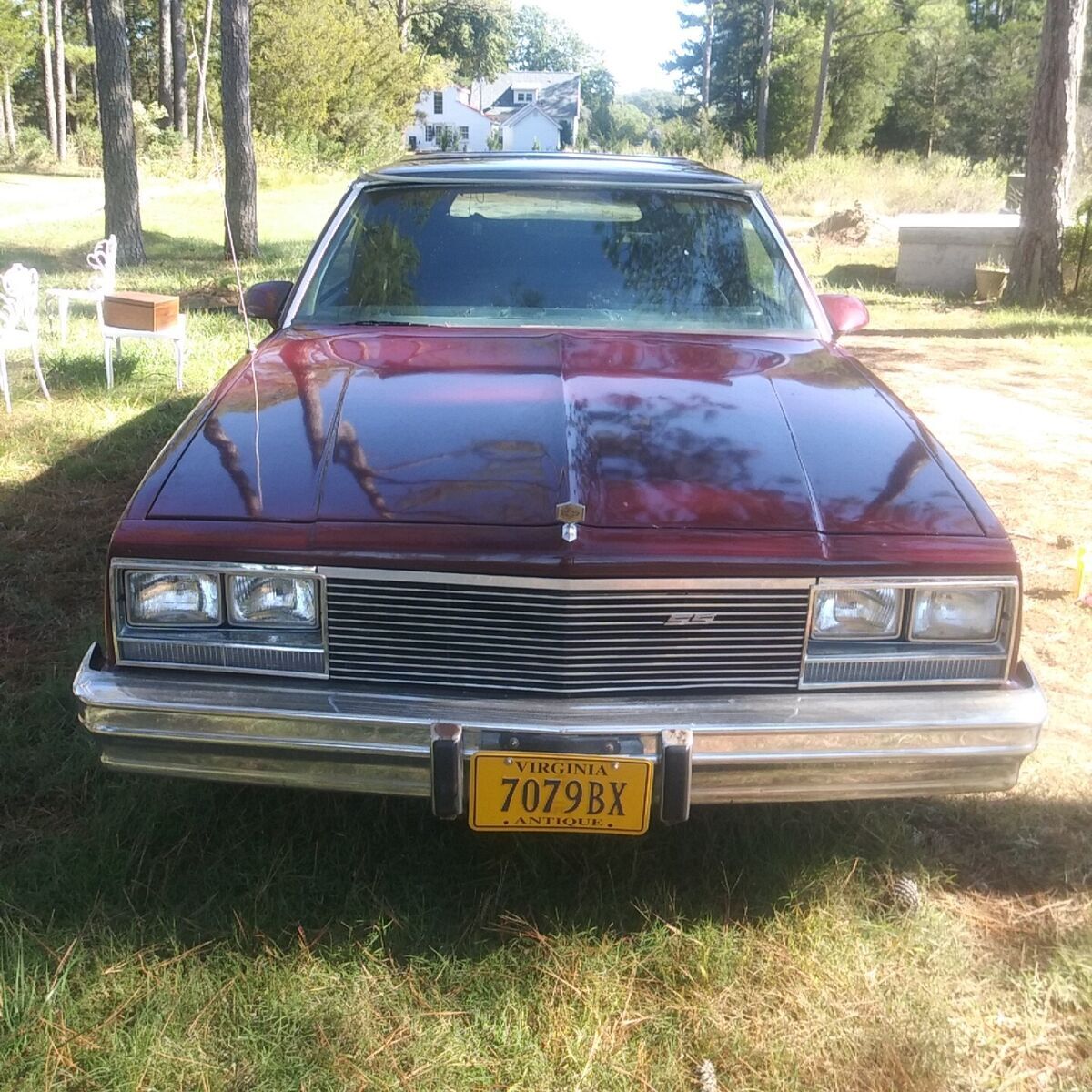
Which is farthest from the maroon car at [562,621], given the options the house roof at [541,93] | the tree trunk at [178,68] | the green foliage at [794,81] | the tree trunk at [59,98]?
the house roof at [541,93]

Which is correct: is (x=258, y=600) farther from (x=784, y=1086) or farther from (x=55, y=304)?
(x=55, y=304)

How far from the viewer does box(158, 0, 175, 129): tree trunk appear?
3472 centimetres

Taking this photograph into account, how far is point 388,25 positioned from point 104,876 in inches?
1757

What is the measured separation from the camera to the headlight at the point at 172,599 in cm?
223

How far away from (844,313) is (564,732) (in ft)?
6.99

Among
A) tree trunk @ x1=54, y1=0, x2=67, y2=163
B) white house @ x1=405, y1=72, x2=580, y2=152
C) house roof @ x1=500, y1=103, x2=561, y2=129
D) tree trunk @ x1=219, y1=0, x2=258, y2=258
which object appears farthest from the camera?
house roof @ x1=500, y1=103, x2=561, y2=129

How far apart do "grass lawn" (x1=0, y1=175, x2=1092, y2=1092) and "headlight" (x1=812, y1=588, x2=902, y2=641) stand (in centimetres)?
74

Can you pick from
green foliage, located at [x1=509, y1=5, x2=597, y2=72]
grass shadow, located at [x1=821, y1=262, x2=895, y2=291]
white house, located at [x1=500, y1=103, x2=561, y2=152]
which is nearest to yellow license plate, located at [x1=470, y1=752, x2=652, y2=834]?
grass shadow, located at [x1=821, y1=262, x2=895, y2=291]

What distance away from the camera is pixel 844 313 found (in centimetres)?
362

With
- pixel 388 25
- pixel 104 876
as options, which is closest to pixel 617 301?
pixel 104 876

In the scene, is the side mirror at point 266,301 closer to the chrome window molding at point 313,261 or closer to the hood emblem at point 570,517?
the chrome window molding at point 313,261

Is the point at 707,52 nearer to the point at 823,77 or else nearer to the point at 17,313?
the point at 823,77

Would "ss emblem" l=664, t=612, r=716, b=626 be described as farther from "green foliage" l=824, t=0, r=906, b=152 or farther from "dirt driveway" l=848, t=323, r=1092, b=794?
"green foliage" l=824, t=0, r=906, b=152

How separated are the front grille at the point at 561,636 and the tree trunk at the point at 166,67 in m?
37.5
